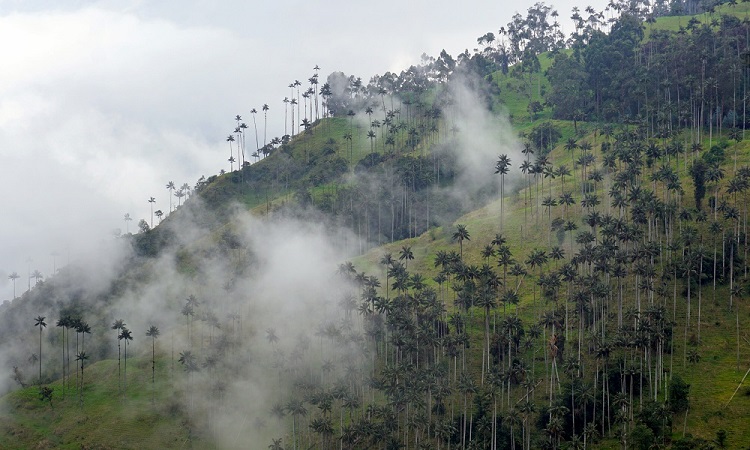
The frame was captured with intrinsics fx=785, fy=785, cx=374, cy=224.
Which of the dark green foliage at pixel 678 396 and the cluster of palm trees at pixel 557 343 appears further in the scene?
the cluster of palm trees at pixel 557 343

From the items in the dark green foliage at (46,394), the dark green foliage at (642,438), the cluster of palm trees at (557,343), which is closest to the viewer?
the dark green foliage at (642,438)

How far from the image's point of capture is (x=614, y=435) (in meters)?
144

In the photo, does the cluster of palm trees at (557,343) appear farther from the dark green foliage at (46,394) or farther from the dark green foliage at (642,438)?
the dark green foliage at (46,394)

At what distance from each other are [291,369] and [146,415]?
35107 mm

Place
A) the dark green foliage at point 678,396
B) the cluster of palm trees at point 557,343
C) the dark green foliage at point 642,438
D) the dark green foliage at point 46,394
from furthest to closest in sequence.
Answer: the dark green foliage at point 46,394 → the cluster of palm trees at point 557,343 → the dark green foliage at point 678,396 → the dark green foliage at point 642,438

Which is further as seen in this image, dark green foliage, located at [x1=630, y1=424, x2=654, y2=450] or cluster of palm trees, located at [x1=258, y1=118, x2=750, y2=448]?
cluster of palm trees, located at [x1=258, y1=118, x2=750, y2=448]

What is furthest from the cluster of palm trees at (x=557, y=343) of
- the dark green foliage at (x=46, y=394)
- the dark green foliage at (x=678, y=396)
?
the dark green foliage at (x=46, y=394)

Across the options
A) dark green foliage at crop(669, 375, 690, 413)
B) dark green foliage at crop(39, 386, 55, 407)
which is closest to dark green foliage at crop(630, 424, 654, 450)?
dark green foliage at crop(669, 375, 690, 413)

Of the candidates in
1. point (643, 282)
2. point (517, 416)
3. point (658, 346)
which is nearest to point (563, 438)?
point (517, 416)

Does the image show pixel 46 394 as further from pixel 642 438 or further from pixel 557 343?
pixel 642 438

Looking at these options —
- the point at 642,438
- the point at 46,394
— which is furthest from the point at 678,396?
the point at 46,394

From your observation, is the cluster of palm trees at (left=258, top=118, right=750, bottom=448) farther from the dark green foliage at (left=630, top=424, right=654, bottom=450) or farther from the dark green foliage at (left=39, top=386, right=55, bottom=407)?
the dark green foliage at (left=39, top=386, right=55, bottom=407)

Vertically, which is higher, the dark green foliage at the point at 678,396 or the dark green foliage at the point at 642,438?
the dark green foliage at the point at 678,396

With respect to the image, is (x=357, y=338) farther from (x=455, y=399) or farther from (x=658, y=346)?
(x=658, y=346)
